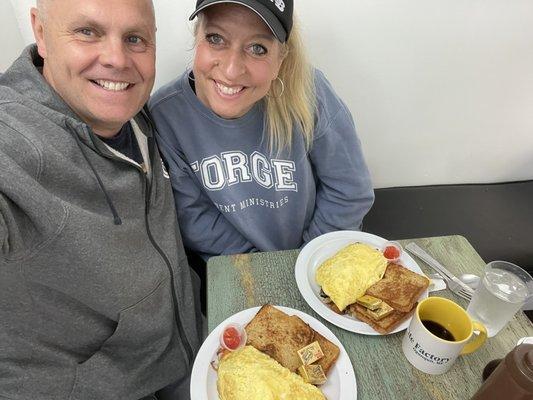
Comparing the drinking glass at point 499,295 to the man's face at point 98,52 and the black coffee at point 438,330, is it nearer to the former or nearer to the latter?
the black coffee at point 438,330

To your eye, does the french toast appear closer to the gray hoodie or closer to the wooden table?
the wooden table

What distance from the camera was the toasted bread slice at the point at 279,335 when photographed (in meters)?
0.80

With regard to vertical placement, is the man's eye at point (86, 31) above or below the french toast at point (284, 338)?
above

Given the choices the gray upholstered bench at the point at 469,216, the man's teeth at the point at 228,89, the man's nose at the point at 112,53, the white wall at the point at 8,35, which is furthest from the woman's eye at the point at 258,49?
the gray upholstered bench at the point at 469,216

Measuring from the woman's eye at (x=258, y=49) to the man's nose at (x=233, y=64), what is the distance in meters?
0.03

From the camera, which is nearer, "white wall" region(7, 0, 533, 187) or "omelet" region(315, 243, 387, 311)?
"omelet" region(315, 243, 387, 311)

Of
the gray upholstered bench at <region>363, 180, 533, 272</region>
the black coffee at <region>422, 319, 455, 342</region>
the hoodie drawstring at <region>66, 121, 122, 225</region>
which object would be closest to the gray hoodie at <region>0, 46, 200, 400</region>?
the hoodie drawstring at <region>66, 121, 122, 225</region>

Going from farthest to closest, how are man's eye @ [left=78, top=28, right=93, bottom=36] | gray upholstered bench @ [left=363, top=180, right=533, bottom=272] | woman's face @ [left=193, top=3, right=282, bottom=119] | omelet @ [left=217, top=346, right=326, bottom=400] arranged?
gray upholstered bench @ [left=363, top=180, right=533, bottom=272] < woman's face @ [left=193, top=3, right=282, bottom=119] < man's eye @ [left=78, top=28, right=93, bottom=36] < omelet @ [left=217, top=346, right=326, bottom=400]

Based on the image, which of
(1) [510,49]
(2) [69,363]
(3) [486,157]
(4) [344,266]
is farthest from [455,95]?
(2) [69,363]

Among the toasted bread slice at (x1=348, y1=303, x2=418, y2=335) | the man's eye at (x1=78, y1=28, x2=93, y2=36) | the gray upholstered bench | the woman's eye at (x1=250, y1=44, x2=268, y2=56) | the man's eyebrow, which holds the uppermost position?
the man's eyebrow

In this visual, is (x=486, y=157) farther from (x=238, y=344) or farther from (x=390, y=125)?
(x=238, y=344)

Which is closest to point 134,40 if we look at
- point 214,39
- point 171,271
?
point 214,39

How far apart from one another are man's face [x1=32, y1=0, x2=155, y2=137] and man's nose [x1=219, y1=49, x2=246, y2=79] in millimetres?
188

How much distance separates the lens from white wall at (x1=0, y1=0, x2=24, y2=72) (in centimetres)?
126
